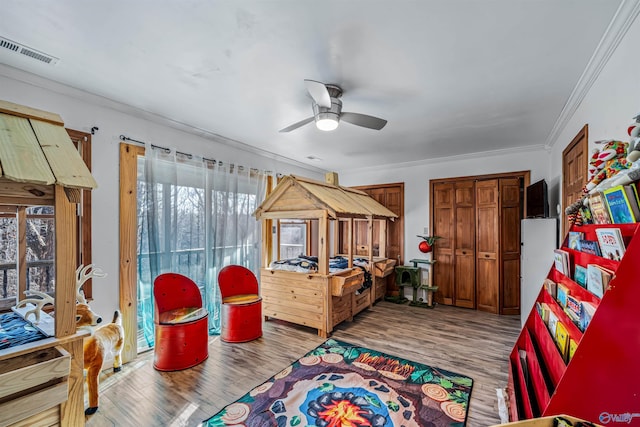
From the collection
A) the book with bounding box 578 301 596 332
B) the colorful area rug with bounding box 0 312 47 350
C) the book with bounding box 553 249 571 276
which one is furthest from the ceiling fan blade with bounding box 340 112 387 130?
the colorful area rug with bounding box 0 312 47 350

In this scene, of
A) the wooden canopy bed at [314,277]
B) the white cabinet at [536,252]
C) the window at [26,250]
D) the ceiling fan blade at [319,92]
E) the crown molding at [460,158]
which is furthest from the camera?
the crown molding at [460,158]

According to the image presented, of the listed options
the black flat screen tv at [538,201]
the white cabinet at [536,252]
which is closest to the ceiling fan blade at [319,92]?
the white cabinet at [536,252]

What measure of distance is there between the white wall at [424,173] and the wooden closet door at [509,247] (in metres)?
0.30

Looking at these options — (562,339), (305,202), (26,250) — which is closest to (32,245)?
(26,250)

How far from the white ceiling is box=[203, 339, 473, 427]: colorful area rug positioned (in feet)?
8.47

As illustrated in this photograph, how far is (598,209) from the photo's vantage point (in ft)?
4.18

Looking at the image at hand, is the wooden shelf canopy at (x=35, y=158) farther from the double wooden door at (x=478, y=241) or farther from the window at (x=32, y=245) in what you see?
the double wooden door at (x=478, y=241)

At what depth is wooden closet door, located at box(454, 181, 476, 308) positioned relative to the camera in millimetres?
4562

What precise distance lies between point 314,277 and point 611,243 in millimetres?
2825

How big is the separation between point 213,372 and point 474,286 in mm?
4113

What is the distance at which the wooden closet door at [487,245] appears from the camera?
4.36 meters

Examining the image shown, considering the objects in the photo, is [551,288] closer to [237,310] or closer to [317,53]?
[317,53]

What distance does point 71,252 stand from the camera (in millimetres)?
1354

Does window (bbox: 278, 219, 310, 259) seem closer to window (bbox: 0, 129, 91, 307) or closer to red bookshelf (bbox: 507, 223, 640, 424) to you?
window (bbox: 0, 129, 91, 307)
